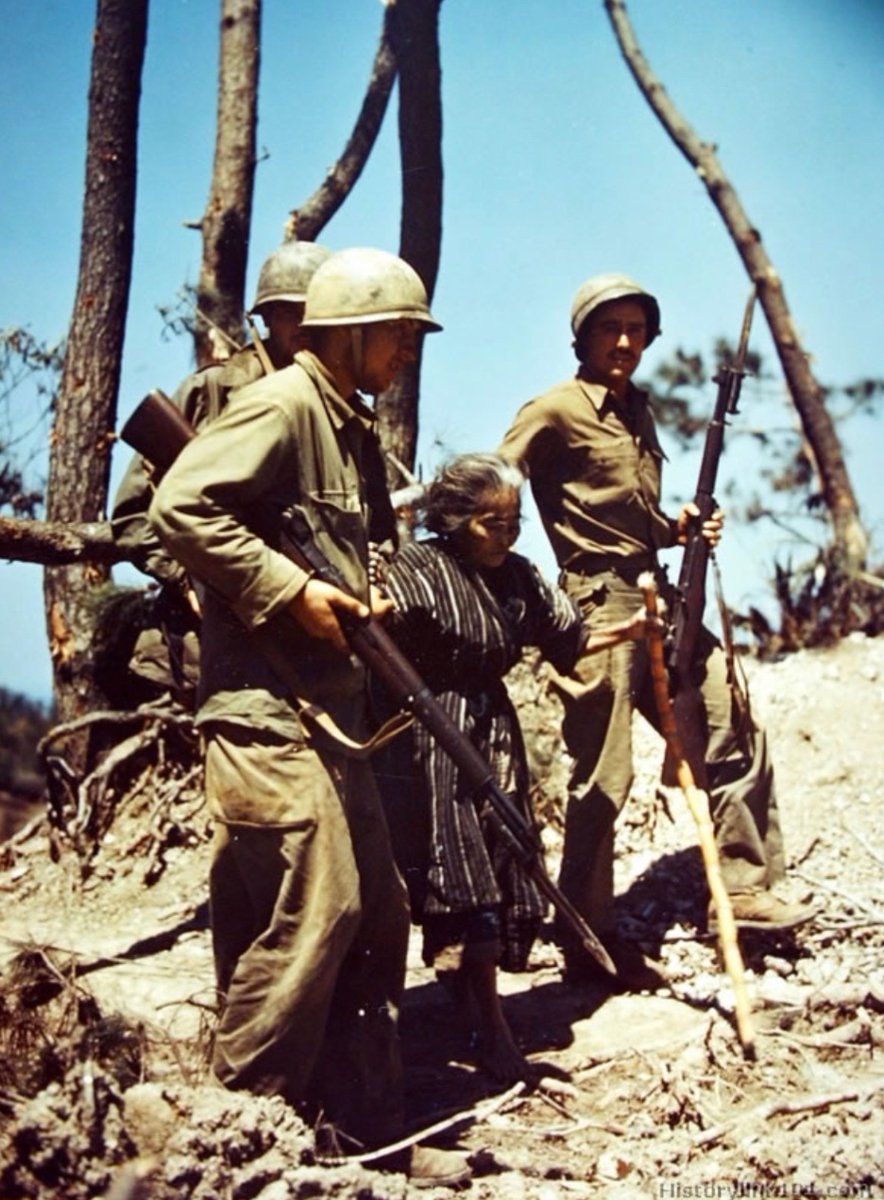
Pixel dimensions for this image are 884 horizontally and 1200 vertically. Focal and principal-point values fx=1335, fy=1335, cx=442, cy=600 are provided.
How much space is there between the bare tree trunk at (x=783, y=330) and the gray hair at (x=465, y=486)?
702 cm

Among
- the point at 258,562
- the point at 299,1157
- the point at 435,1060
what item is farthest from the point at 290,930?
the point at 435,1060

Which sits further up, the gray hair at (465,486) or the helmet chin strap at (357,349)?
the helmet chin strap at (357,349)

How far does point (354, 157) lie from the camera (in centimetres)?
860

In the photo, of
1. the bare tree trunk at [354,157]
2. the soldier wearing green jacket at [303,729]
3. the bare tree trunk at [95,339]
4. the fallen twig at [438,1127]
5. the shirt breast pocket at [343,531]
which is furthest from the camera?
the bare tree trunk at [354,157]

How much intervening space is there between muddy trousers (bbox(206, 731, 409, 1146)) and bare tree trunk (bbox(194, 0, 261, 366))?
427 cm

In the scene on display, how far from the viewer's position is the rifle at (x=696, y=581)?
5.29 metres

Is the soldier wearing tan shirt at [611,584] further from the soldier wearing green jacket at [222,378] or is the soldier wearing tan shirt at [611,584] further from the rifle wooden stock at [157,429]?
the rifle wooden stock at [157,429]

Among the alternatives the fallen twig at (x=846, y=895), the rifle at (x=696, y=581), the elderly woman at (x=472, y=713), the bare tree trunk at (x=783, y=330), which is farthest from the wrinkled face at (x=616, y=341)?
the bare tree trunk at (x=783, y=330)

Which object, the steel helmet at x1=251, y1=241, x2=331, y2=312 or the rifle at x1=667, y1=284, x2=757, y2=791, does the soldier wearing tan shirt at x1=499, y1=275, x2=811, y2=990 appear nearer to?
the rifle at x1=667, y1=284, x2=757, y2=791

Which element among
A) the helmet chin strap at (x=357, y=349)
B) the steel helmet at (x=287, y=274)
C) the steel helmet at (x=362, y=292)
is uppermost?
the steel helmet at (x=287, y=274)

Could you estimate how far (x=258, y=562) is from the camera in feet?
10.8

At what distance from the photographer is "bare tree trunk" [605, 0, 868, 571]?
11.0 meters

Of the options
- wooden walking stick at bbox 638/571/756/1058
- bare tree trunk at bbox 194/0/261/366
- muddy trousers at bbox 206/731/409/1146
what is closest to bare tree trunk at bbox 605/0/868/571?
bare tree trunk at bbox 194/0/261/366

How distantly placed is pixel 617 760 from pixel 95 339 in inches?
143
